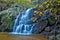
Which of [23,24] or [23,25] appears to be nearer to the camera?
[23,25]

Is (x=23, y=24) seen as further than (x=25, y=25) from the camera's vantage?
Yes

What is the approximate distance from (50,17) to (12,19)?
11.7 ft

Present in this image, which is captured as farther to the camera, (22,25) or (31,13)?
(31,13)

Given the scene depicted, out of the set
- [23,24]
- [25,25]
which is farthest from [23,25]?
[23,24]

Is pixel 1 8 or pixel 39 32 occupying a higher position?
pixel 1 8

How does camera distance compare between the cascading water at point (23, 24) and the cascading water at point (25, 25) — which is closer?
the cascading water at point (25, 25)

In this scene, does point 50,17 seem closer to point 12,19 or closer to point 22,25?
point 22,25

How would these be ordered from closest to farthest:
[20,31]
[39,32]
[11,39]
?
[11,39] → [39,32] → [20,31]

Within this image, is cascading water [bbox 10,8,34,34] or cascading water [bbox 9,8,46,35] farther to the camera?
cascading water [bbox 10,8,34,34]

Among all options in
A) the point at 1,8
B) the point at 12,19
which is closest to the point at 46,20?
the point at 12,19

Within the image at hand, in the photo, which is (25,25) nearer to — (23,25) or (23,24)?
(23,25)

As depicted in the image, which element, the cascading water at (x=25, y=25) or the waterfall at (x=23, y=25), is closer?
the cascading water at (x=25, y=25)

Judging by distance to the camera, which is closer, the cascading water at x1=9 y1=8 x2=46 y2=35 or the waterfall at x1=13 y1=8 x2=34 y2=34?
the cascading water at x1=9 y1=8 x2=46 y2=35

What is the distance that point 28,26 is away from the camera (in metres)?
16.2
